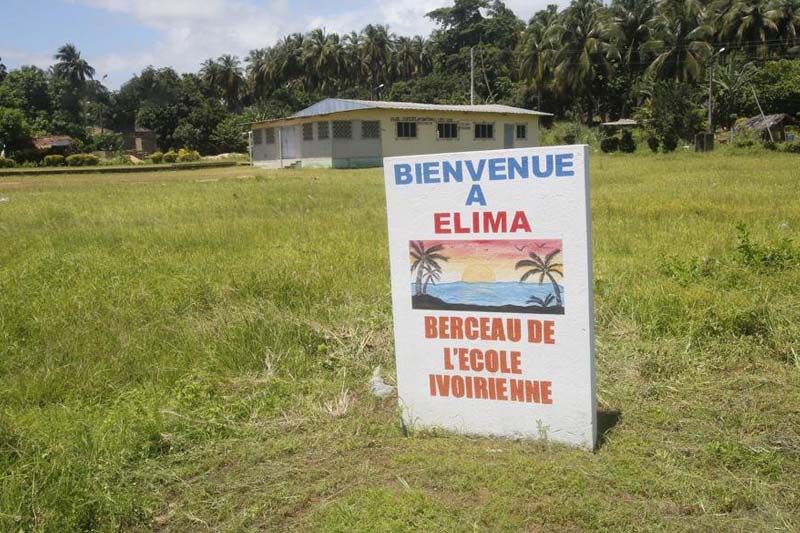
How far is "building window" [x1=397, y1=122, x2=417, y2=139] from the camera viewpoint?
31109mm

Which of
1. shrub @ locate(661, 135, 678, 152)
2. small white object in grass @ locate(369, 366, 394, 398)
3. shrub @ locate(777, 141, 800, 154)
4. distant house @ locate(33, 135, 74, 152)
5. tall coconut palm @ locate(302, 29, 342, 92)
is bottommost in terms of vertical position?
small white object in grass @ locate(369, 366, 394, 398)

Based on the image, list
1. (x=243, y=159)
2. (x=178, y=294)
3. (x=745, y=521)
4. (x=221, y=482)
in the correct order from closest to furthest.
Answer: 1. (x=745, y=521)
2. (x=221, y=482)
3. (x=178, y=294)
4. (x=243, y=159)

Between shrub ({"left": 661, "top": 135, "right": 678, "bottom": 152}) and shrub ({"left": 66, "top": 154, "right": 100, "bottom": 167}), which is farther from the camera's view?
shrub ({"left": 66, "top": 154, "right": 100, "bottom": 167})

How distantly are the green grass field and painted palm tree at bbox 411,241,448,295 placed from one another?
28.6 inches

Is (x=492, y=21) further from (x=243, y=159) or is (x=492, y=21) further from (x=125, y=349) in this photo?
(x=125, y=349)

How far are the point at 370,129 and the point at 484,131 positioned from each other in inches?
284

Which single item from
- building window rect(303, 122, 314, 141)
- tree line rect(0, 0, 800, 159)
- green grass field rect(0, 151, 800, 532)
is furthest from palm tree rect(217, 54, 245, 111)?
green grass field rect(0, 151, 800, 532)

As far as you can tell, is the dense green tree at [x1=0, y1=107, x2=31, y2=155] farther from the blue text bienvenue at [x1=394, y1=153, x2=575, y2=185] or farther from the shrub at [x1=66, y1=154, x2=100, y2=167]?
the blue text bienvenue at [x1=394, y1=153, x2=575, y2=185]

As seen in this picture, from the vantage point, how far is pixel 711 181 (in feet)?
49.1

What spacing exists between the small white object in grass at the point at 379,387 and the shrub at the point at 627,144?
107 feet

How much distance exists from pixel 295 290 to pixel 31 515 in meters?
3.21

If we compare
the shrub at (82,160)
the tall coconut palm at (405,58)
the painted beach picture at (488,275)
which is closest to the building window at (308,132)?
the shrub at (82,160)

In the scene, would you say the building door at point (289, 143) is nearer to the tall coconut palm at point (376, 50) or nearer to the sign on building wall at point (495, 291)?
the sign on building wall at point (495, 291)

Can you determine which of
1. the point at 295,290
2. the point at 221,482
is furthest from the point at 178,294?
the point at 221,482
